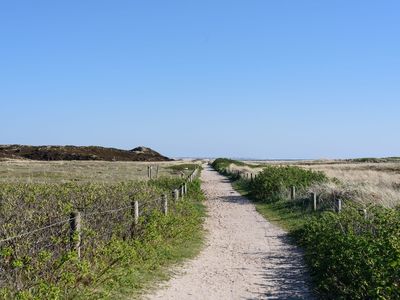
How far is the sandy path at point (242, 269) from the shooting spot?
876 centimetres

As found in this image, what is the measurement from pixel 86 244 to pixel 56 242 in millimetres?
1126

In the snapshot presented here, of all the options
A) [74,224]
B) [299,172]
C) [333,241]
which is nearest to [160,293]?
[74,224]

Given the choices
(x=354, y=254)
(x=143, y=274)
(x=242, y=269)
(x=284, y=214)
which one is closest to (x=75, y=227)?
(x=143, y=274)

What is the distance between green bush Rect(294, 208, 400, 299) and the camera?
21.7ft

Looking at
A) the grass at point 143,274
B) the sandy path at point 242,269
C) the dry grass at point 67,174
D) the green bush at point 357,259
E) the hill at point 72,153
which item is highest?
the hill at point 72,153

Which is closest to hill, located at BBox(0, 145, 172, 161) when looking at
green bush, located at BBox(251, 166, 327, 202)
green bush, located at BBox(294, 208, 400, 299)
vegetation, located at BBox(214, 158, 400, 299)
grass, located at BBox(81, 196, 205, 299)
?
green bush, located at BBox(251, 166, 327, 202)

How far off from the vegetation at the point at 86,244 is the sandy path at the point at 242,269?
0.57 meters

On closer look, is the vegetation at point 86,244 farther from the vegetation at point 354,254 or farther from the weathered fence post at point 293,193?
the weathered fence post at point 293,193

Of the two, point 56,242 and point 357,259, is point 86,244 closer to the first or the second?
point 56,242

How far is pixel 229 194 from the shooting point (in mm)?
30531

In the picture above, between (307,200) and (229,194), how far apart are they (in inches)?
392

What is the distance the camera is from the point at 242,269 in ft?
35.1

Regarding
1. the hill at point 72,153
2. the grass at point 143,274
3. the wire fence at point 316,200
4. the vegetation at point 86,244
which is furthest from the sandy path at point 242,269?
the hill at point 72,153

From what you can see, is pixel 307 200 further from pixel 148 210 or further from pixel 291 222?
pixel 148 210
